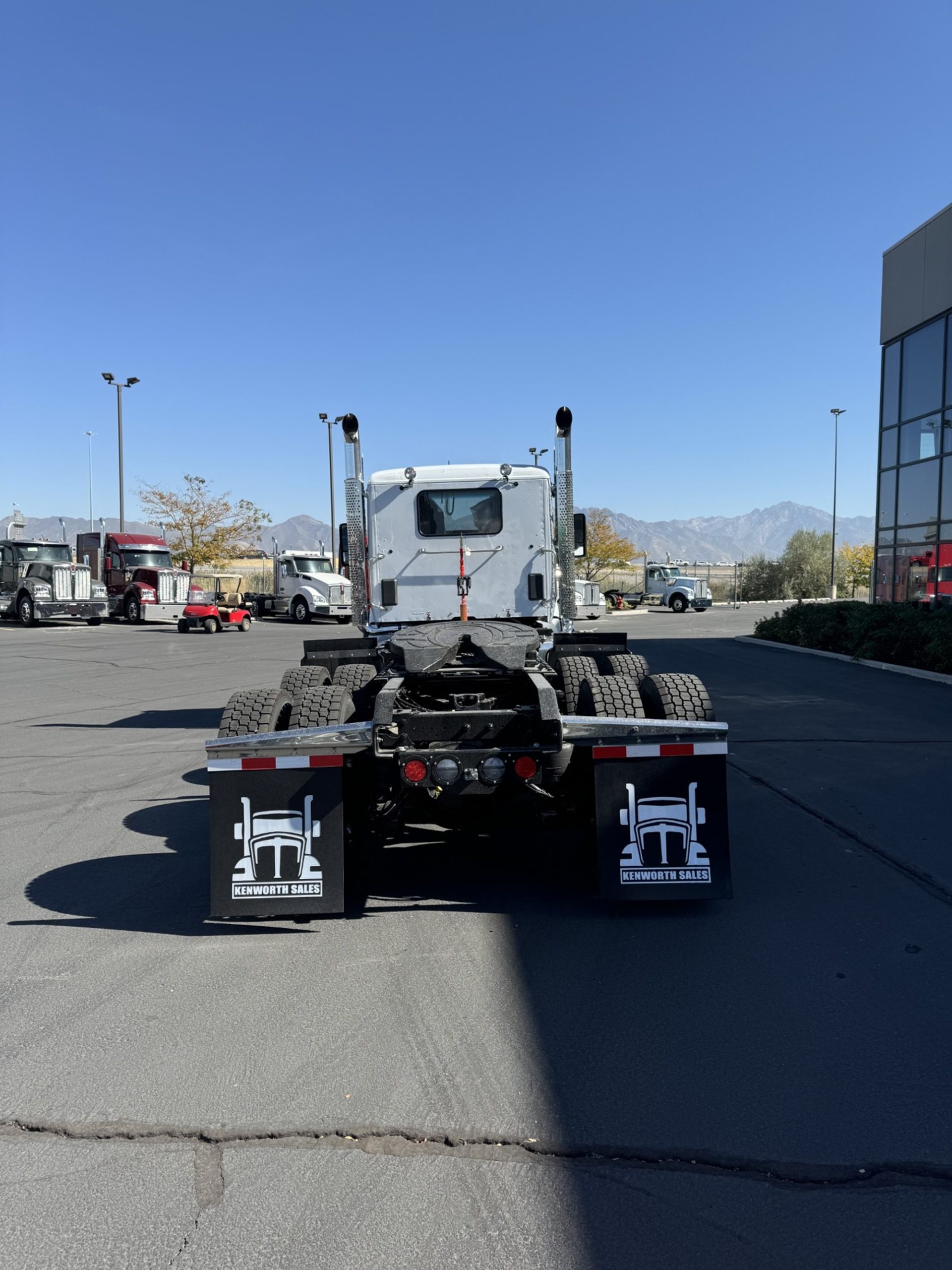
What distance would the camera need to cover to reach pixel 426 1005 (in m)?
3.77

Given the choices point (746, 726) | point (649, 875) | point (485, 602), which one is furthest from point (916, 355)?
point (649, 875)

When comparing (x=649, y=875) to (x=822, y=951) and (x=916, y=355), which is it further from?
(x=916, y=355)

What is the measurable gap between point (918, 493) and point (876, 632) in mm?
6228

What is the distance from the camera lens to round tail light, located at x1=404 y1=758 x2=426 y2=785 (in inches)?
179

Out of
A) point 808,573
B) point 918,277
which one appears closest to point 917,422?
point 918,277

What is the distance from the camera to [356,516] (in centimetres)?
883

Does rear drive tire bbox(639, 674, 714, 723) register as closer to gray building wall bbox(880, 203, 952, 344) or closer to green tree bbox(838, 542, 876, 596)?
gray building wall bbox(880, 203, 952, 344)

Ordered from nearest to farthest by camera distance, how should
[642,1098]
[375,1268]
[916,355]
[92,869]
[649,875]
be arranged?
[375,1268] < [642,1098] < [649,875] < [92,869] < [916,355]

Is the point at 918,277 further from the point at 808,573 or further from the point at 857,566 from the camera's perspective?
the point at 857,566

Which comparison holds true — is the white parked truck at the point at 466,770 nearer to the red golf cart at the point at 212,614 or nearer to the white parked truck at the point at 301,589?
the red golf cart at the point at 212,614

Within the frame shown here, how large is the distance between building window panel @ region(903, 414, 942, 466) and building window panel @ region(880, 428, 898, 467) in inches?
7.4

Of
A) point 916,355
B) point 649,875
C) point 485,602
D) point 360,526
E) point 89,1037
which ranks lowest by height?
point 89,1037

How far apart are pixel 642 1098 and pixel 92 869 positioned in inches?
148

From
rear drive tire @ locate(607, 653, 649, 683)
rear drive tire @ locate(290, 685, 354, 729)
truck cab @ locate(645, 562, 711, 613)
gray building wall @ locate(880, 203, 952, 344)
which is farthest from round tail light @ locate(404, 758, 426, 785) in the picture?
truck cab @ locate(645, 562, 711, 613)
